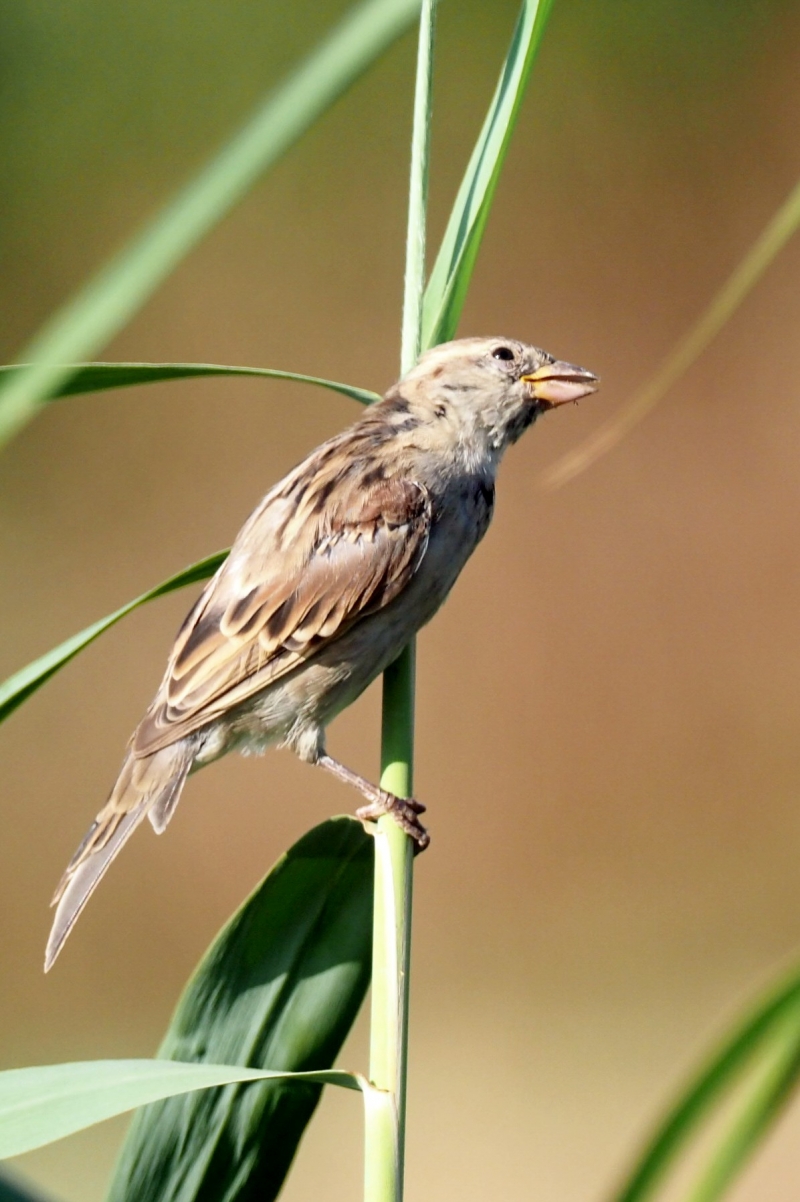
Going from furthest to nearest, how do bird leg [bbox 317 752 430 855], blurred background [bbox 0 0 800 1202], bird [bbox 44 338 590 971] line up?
blurred background [bbox 0 0 800 1202] < bird [bbox 44 338 590 971] < bird leg [bbox 317 752 430 855]

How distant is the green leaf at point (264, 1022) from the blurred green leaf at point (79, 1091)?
0.55 ft

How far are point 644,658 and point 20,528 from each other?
1.84m

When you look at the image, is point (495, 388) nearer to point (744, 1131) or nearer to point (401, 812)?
point (401, 812)

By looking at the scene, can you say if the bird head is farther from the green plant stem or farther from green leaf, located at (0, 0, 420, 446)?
green leaf, located at (0, 0, 420, 446)

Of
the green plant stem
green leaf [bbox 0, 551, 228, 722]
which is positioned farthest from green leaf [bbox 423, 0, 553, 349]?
green leaf [bbox 0, 551, 228, 722]

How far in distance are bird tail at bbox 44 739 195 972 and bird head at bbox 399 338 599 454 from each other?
45cm

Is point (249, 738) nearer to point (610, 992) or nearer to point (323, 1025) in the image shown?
point (323, 1025)

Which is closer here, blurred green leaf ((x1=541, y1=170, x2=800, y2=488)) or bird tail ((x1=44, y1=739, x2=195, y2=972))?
blurred green leaf ((x1=541, y1=170, x2=800, y2=488))

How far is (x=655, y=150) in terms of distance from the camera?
140 inches

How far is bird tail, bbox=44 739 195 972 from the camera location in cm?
116

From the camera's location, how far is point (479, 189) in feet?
2.84

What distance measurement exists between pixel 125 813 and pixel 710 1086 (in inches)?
36.3

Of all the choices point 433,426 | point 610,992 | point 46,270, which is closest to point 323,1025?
point 433,426

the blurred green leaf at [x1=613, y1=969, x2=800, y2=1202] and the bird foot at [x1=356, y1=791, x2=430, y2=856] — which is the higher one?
the bird foot at [x1=356, y1=791, x2=430, y2=856]
